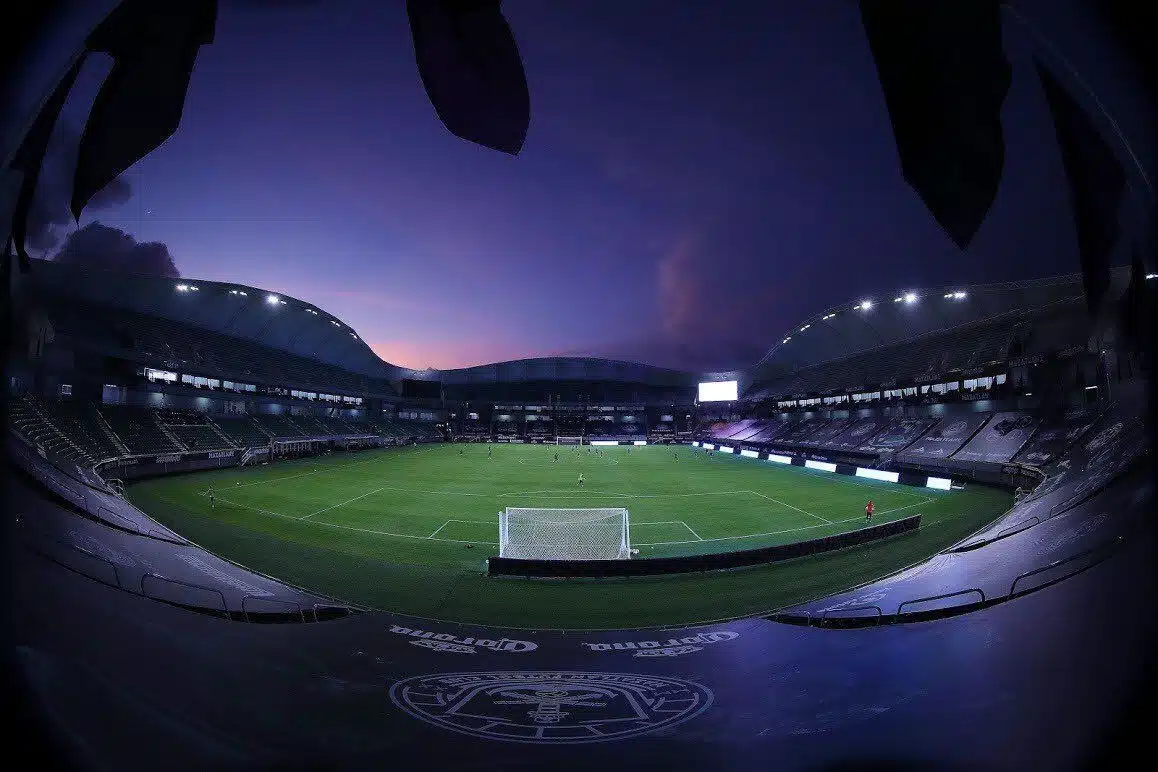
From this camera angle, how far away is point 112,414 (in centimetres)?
2966

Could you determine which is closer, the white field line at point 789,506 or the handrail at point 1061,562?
the handrail at point 1061,562

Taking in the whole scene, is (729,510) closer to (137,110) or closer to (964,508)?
(964,508)

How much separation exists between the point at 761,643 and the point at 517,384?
9332cm

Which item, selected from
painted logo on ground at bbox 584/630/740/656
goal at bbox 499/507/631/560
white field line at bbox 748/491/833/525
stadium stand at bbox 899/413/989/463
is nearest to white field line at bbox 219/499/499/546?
goal at bbox 499/507/631/560

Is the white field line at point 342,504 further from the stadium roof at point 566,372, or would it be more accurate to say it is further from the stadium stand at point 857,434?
the stadium roof at point 566,372

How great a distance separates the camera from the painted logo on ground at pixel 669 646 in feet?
16.0

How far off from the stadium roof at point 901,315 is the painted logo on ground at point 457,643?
106 ft

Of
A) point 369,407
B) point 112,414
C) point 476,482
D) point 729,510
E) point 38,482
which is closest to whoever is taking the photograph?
point 38,482

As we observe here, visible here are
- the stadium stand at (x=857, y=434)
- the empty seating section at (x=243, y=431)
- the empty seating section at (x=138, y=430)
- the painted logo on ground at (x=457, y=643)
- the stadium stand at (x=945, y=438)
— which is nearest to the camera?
the painted logo on ground at (x=457, y=643)

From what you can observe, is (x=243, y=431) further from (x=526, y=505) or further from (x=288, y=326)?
(x=526, y=505)

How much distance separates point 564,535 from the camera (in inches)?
667

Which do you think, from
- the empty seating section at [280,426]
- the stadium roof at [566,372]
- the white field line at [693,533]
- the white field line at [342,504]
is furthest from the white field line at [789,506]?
the stadium roof at [566,372]

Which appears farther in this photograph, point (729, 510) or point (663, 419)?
point (663, 419)

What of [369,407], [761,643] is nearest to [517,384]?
[369,407]
